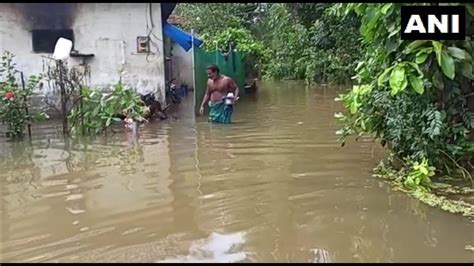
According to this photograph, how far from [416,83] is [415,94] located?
0.65 m

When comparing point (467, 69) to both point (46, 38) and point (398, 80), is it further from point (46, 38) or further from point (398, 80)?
point (46, 38)

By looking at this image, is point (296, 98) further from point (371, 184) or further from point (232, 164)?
point (371, 184)

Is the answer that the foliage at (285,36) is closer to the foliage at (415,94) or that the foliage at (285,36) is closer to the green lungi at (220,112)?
the green lungi at (220,112)

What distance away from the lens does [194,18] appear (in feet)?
91.5

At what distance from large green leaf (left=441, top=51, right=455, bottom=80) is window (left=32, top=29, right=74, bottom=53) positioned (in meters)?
9.45

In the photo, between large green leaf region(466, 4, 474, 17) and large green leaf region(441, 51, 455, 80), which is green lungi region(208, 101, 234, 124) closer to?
large green leaf region(466, 4, 474, 17)

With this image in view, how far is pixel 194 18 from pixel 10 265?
2472cm

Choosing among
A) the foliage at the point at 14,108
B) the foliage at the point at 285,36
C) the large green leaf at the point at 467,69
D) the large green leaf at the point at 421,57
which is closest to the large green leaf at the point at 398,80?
the large green leaf at the point at 421,57

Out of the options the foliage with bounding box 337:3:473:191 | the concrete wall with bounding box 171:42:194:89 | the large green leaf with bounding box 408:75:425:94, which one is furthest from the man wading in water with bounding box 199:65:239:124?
the concrete wall with bounding box 171:42:194:89

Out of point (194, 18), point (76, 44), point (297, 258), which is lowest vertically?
point (297, 258)

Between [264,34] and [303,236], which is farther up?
[264,34]

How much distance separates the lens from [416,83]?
17.3ft

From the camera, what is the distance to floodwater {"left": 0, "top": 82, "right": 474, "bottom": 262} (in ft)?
14.0

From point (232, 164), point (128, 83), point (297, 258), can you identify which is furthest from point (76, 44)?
point (297, 258)
